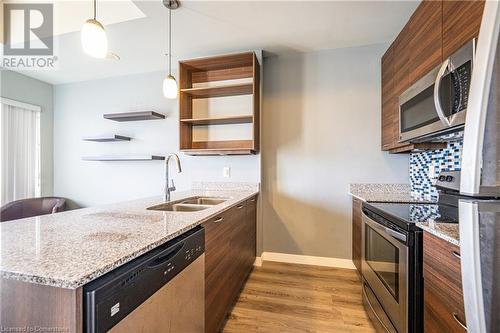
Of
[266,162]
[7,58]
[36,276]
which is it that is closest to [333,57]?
[266,162]

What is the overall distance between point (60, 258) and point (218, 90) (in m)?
2.30

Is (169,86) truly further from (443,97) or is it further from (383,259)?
(383,259)

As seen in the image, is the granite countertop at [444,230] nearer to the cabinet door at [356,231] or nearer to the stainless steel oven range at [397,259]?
the stainless steel oven range at [397,259]

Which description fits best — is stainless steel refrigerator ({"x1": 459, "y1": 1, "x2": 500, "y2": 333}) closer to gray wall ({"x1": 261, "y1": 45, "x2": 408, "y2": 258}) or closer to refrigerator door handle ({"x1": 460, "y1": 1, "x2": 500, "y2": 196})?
refrigerator door handle ({"x1": 460, "y1": 1, "x2": 500, "y2": 196})

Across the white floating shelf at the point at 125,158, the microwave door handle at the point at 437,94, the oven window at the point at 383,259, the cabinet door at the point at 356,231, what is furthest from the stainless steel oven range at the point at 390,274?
the white floating shelf at the point at 125,158

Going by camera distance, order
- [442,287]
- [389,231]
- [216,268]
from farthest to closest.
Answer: [216,268], [389,231], [442,287]

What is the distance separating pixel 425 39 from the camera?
157 centimetres

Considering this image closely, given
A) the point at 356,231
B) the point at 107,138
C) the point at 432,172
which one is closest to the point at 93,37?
the point at 107,138

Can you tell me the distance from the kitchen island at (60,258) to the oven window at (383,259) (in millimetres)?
1193

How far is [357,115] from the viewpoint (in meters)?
2.60

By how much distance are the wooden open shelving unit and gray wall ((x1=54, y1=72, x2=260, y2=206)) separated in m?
0.26

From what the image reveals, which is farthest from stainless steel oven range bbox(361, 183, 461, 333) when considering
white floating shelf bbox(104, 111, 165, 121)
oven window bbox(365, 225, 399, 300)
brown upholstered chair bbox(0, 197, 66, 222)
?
brown upholstered chair bbox(0, 197, 66, 222)

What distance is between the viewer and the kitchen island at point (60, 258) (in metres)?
0.57

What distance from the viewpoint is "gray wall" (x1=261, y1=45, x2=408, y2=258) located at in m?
2.57
